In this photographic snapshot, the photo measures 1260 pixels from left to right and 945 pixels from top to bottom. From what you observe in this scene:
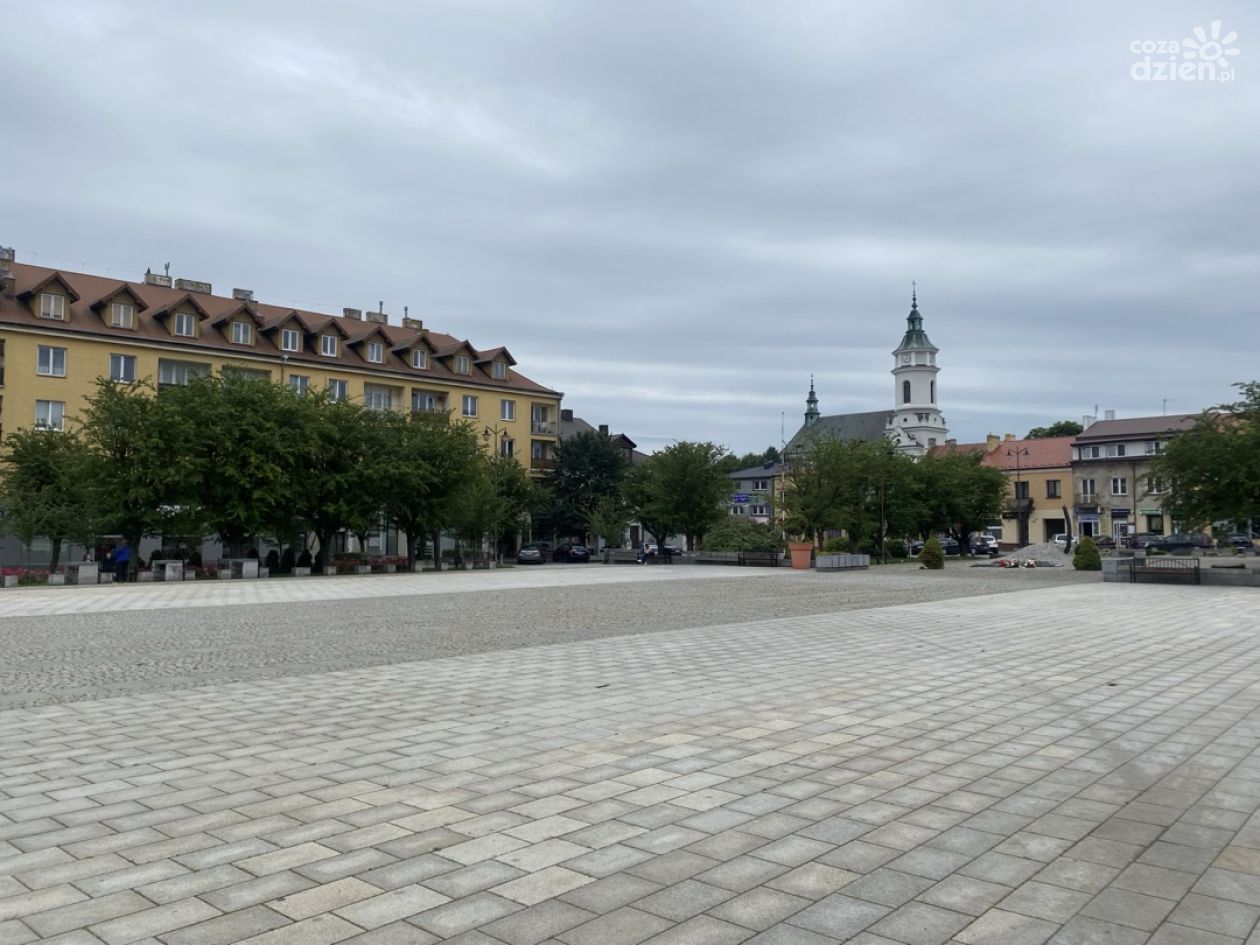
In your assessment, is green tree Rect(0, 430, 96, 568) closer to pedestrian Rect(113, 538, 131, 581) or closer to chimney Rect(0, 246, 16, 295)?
pedestrian Rect(113, 538, 131, 581)

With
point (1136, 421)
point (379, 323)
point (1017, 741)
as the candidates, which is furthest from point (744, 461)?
point (1017, 741)

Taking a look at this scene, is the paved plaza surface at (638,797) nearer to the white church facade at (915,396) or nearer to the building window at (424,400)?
the building window at (424,400)

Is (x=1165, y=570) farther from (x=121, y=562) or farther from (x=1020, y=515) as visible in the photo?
(x=1020, y=515)

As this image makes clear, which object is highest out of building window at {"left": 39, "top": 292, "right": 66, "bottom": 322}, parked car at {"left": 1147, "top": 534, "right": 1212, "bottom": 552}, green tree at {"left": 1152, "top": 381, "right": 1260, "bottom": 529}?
building window at {"left": 39, "top": 292, "right": 66, "bottom": 322}

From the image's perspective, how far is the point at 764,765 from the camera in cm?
672

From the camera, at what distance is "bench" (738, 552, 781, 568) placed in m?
45.6

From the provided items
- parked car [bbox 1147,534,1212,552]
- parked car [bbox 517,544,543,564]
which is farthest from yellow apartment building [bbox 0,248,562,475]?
parked car [bbox 1147,534,1212,552]

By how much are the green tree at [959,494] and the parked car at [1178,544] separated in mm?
10843

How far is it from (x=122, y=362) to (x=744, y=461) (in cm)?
11133

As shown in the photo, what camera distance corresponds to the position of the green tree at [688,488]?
53.8 meters

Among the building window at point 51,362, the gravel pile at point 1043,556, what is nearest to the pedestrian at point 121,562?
the building window at point 51,362

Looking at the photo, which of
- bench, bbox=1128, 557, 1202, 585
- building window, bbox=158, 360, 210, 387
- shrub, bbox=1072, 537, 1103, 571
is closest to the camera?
bench, bbox=1128, 557, 1202, 585

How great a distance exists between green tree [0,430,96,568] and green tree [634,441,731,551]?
1106 inches

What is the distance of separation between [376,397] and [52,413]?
64.5 feet
